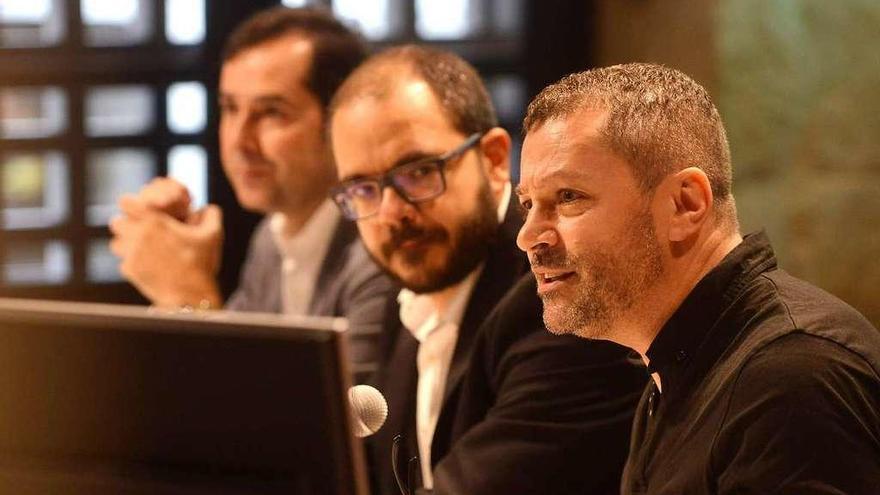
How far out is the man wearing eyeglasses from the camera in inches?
72.6

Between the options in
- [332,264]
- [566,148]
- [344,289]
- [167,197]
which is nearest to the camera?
[566,148]

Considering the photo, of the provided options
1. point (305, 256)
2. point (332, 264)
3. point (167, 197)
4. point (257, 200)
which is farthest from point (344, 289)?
point (167, 197)

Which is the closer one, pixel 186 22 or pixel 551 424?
pixel 551 424

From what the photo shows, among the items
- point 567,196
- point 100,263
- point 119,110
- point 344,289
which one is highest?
point 567,196

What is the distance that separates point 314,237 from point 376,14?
104 centimetres

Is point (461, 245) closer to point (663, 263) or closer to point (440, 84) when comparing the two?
point (440, 84)

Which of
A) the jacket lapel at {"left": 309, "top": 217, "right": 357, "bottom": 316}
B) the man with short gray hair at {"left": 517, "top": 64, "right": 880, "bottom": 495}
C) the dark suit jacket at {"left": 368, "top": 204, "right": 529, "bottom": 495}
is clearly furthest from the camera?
the jacket lapel at {"left": 309, "top": 217, "right": 357, "bottom": 316}

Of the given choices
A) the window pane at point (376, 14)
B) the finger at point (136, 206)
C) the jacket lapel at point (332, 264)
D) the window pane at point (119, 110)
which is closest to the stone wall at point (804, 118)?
the window pane at point (376, 14)

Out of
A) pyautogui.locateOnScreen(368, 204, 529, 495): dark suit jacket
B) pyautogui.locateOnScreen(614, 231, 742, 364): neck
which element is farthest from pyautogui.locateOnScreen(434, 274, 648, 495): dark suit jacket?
pyautogui.locateOnScreen(614, 231, 742, 364): neck

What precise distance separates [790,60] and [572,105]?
179 cm

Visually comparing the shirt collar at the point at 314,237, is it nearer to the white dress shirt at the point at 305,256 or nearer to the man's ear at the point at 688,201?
the white dress shirt at the point at 305,256

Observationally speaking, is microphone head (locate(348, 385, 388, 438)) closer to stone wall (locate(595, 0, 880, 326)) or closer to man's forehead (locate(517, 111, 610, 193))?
man's forehead (locate(517, 111, 610, 193))

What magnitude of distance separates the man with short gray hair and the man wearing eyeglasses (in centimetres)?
27

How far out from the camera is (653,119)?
147 centimetres
